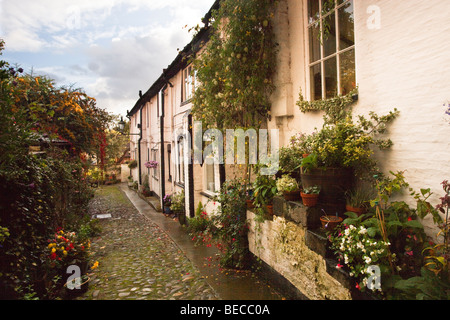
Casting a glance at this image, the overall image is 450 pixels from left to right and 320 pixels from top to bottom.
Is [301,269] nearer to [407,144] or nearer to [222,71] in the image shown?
[407,144]

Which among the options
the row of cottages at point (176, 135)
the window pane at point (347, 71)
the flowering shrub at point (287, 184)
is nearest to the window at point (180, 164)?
the row of cottages at point (176, 135)

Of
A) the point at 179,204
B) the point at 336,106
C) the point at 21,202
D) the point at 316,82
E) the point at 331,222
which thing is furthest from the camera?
the point at 179,204

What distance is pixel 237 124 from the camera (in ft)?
19.9

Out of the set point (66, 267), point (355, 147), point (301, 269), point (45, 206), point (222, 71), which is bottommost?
point (66, 267)

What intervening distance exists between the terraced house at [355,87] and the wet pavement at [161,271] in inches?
27.7

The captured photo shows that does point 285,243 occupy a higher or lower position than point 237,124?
lower

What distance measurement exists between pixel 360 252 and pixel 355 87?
2096 mm

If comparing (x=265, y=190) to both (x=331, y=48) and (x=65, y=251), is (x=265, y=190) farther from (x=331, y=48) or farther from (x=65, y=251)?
(x=65, y=251)

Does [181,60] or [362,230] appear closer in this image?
[362,230]

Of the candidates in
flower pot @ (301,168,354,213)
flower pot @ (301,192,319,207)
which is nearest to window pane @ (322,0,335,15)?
flower pot @ (301,168,354,213)

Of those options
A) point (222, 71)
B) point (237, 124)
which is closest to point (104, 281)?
point (237, 124)

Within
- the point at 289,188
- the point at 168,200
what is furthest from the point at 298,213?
the point at 168,200

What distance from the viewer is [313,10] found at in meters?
4.55
